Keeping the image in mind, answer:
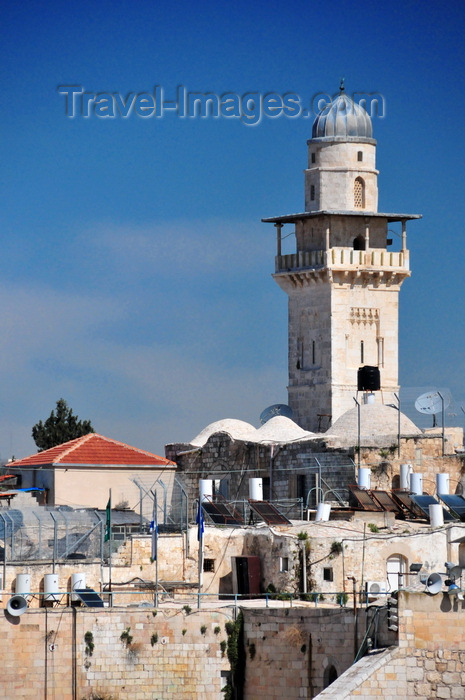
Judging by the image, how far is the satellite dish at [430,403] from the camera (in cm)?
5262

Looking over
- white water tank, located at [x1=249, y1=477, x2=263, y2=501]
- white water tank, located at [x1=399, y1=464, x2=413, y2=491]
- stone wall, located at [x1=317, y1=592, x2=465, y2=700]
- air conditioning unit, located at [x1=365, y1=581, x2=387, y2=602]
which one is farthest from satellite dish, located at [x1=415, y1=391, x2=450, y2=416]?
A: stone wall, located at [x1=317, y1=592, x2=465, y2=700]

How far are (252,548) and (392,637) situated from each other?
8183mm

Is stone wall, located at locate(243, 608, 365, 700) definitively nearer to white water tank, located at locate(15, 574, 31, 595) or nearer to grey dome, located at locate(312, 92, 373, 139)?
white water tank, located at locate(15, 574, 31, 595)

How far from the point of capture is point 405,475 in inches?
1853

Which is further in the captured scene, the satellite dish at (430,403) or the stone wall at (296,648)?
the satellite dish at (430,403)

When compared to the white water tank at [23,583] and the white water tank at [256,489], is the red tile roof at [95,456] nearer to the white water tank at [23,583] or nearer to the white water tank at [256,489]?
the white water tank at [256,489]

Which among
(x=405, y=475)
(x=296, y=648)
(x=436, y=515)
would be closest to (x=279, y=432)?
(x=405, y=475)

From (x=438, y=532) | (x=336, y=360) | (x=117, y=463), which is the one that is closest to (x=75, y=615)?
(x=438, y=532)

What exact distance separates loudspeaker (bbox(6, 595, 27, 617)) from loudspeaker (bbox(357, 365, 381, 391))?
2437 centimetres

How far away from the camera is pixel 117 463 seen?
170ft

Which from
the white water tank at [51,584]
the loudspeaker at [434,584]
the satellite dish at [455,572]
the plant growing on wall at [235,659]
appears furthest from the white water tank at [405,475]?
the loudspeaker at [434,584]

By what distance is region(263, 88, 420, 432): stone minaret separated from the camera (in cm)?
6112

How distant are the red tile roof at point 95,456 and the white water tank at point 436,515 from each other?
11.7 meters

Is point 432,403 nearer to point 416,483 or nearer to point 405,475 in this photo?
point 405,475
